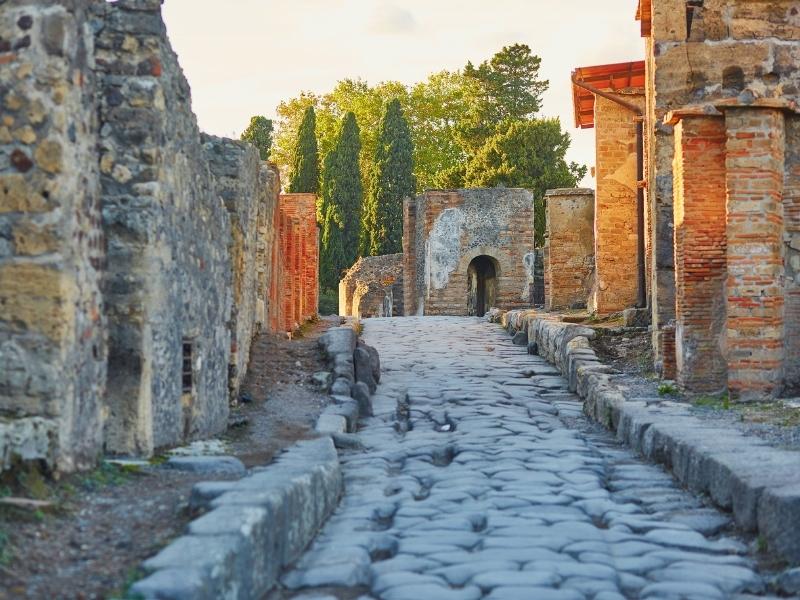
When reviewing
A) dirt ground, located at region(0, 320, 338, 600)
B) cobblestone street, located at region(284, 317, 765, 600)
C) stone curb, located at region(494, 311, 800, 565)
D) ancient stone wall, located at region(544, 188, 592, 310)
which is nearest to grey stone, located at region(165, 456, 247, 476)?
dirt ground, located at region(0, 320, 338, 600)

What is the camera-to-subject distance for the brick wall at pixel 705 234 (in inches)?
431

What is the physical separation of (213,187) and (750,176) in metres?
4.88

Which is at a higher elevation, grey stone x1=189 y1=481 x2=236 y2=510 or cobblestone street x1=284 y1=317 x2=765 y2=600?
grey stone x1=189 y1=481 x2=236 y2=510

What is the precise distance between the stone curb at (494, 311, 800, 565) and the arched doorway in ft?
69.5

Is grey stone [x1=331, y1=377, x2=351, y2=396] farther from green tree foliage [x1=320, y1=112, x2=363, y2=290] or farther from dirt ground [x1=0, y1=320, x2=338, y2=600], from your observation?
green tree foliage [x1=320, y1=112, x2=363, y2=290]

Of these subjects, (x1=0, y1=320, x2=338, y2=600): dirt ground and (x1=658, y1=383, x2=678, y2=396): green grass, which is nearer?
(x1=0, y1=320, x2=338, y2=600): dirt ground

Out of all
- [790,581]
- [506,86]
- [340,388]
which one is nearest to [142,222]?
[790,581]

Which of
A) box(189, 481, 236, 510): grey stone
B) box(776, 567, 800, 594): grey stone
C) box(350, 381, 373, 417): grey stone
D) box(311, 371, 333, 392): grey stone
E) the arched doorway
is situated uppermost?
the arched doorway

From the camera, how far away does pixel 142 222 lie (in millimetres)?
6469

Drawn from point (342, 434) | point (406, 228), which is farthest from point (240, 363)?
point (406, 228)

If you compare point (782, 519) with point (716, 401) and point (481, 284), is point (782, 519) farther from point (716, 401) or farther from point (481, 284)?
point (481, 284)

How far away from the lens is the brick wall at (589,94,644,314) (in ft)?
64.4

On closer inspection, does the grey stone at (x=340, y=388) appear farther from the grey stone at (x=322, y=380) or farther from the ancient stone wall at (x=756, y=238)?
the ancient stone wall at (x=756, y=238)

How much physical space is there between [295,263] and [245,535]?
1490 cm
